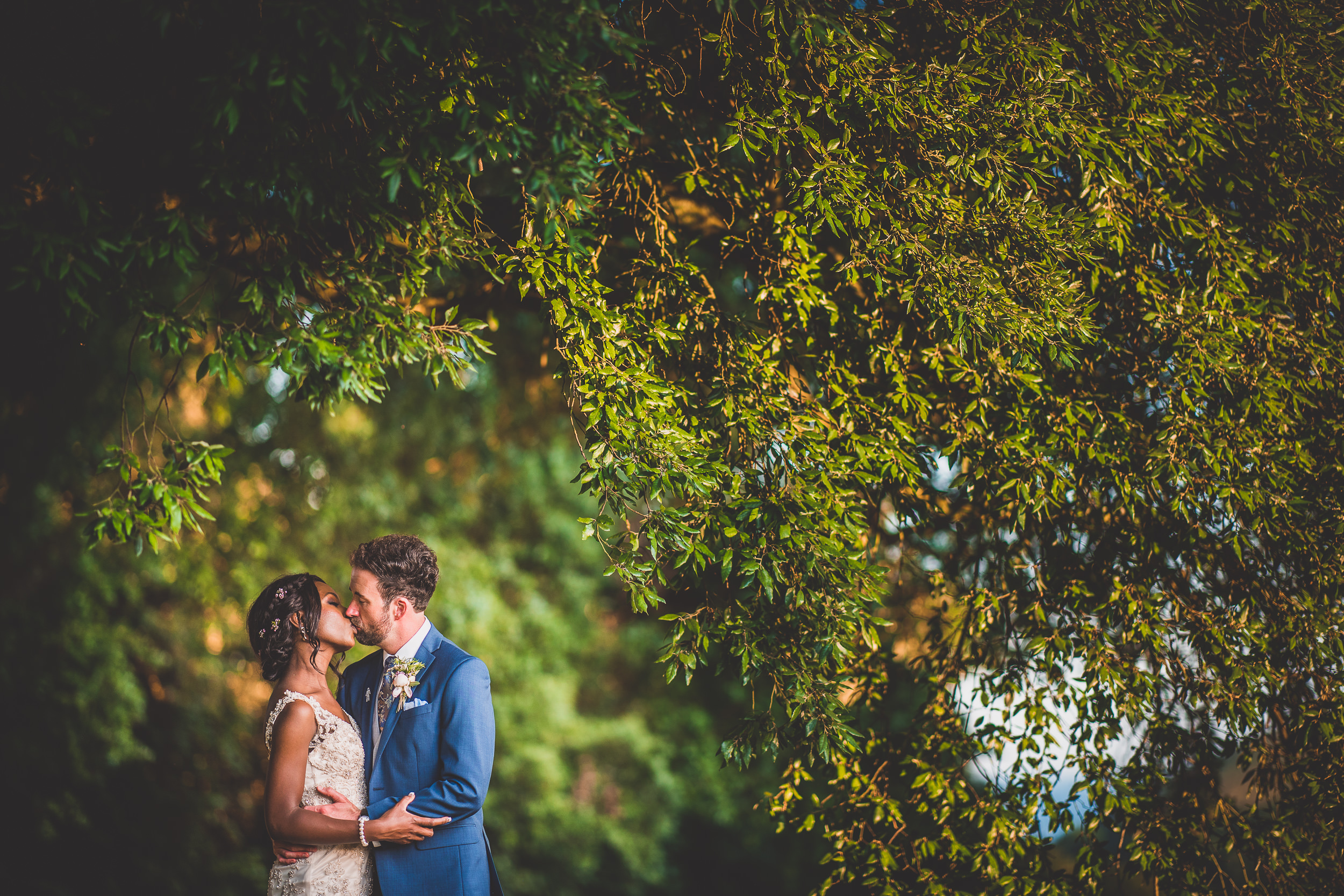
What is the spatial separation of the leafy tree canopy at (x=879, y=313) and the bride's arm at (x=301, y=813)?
858 mm

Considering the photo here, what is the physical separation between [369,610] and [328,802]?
24.8 inches

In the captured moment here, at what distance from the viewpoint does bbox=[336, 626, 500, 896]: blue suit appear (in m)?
2.68

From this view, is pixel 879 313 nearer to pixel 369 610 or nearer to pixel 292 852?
pixel 369 610

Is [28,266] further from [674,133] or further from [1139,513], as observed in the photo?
[1139,513]

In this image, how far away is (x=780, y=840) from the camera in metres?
10.5

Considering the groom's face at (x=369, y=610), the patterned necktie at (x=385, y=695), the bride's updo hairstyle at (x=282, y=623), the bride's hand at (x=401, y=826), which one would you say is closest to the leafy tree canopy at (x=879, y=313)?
the bride's updo hairstyle at (x=282, y=623)

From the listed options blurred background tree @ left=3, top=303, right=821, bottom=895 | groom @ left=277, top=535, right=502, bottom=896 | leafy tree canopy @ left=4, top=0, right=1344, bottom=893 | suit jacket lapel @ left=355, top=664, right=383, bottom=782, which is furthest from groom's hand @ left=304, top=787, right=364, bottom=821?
blurred background tree @ left=3, top=303, right=821, bottom=895

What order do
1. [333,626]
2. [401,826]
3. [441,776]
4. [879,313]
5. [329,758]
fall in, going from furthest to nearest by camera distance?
[879,313]
[333,626]
[329,758]
[441,776]
[401,826]

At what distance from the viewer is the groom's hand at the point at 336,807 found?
2787 mm

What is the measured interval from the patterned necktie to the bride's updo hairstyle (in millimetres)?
238

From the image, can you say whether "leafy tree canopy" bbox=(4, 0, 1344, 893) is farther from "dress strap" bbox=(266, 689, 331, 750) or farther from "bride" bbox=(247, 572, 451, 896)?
"dress strap" bbox=(266, 689, 331, 750)

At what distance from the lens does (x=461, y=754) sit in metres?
2.68

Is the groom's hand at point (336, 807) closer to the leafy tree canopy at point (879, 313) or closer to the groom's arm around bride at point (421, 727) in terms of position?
the groom's arm around bride at point (421, 727)

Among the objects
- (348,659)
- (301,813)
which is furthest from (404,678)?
(348,659)
